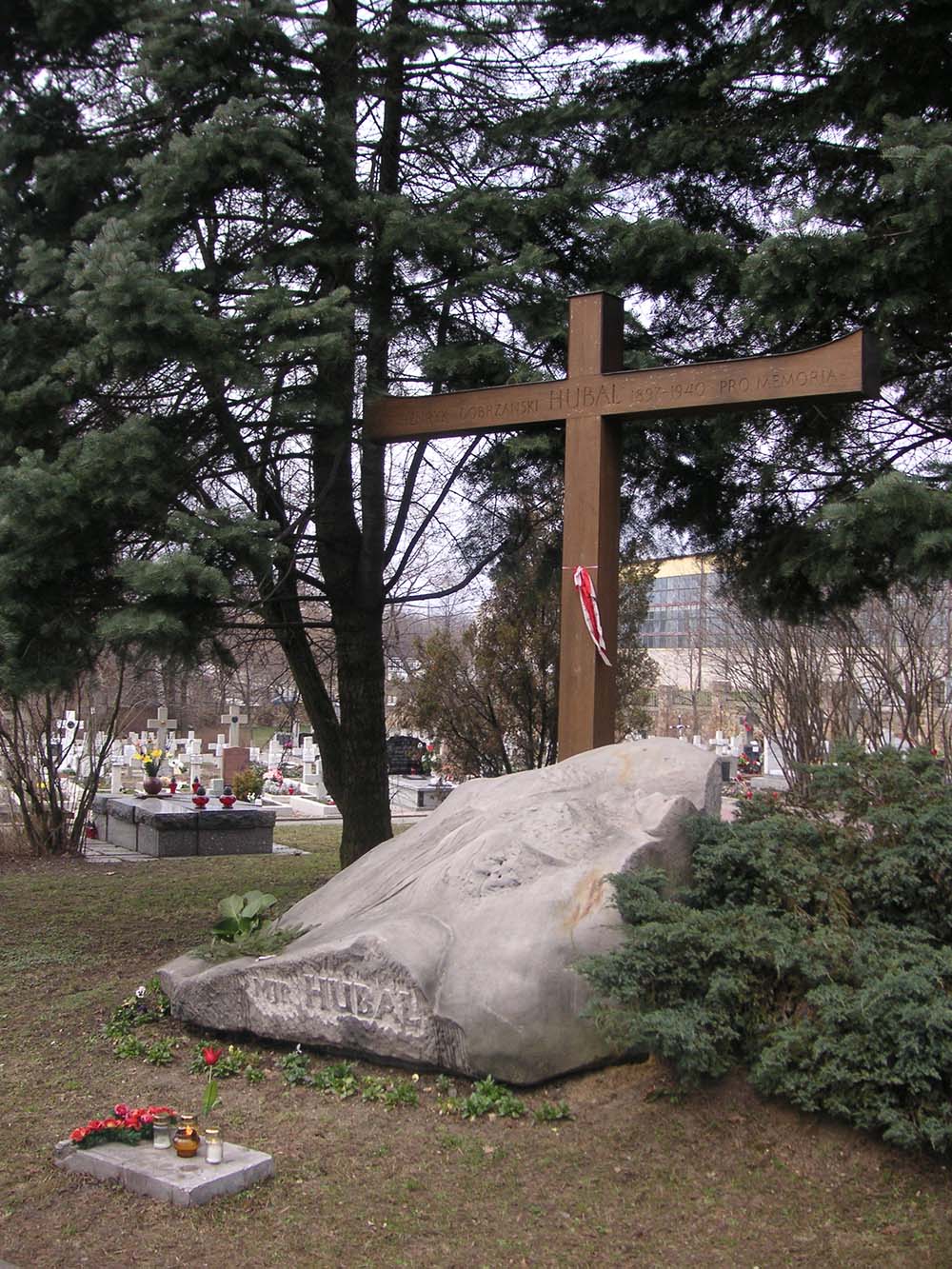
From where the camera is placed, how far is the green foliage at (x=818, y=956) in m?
4.11

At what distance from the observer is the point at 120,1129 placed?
14.4ft

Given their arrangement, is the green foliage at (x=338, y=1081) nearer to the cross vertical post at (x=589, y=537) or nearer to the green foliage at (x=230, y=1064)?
the green foliage at (x=230, y=1064)

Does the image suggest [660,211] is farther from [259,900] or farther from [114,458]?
[259,900]

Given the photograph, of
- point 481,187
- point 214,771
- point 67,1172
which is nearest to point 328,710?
point 481,187

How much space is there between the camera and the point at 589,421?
670 centimetres

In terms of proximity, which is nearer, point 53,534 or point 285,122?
point 53,534

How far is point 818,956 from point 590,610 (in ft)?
8.44

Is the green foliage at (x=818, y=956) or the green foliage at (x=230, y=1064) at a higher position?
the green foliage at (x=818, y=956)

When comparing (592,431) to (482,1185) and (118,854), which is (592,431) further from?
(118,854)

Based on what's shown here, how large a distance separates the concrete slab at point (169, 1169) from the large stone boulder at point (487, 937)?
924mm

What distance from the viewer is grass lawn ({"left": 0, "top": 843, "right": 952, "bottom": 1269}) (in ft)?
12.3

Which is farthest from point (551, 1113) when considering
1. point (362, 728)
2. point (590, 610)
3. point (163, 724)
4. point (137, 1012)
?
point (163, 724)

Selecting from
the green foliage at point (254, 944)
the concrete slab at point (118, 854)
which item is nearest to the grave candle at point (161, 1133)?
the green foliage at point (254, 944)

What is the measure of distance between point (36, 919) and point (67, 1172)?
16.6 ft
